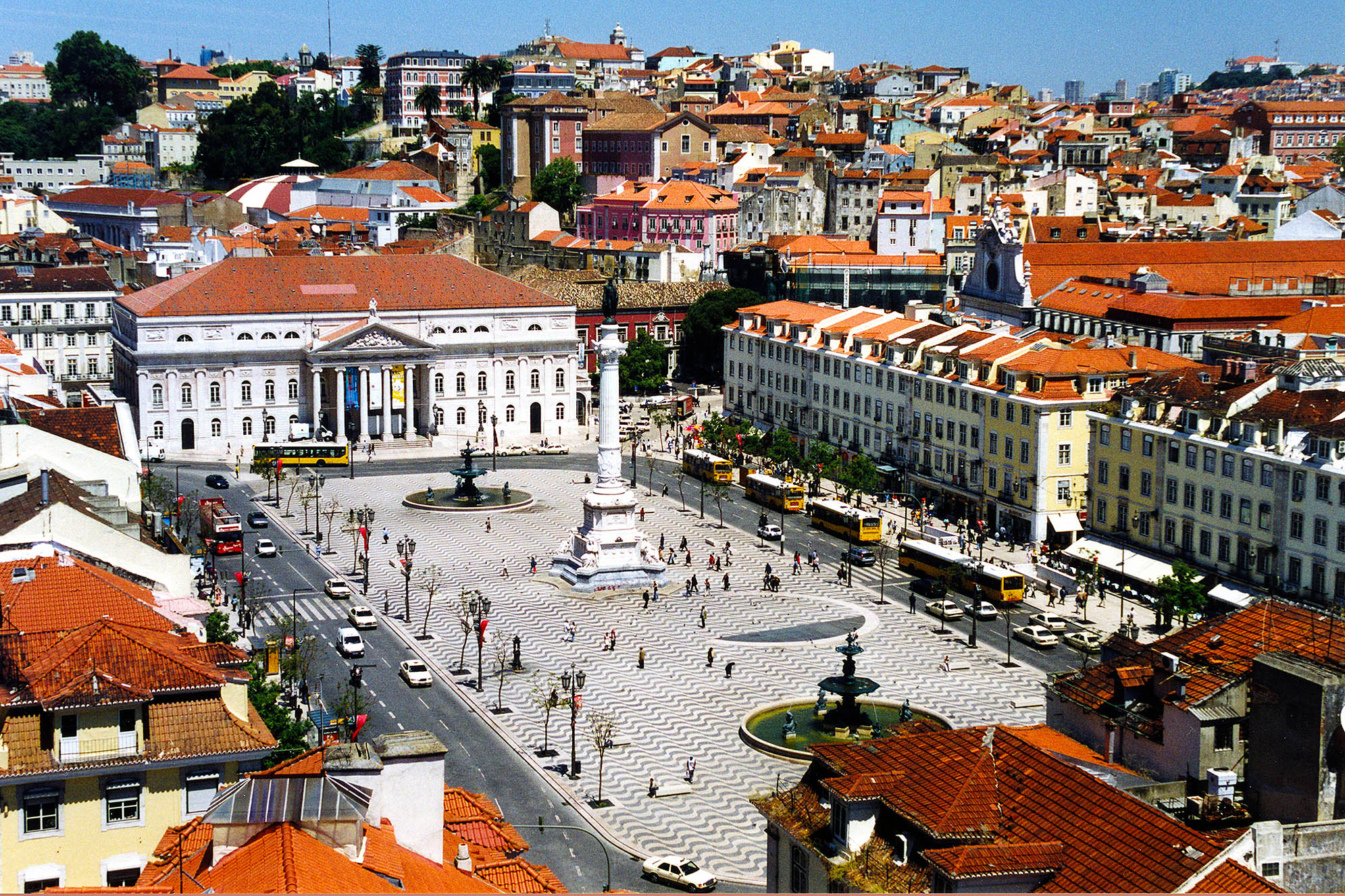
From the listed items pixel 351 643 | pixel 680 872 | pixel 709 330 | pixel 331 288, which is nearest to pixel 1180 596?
pixel 680 872

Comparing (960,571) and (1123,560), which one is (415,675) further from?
(1123,560)

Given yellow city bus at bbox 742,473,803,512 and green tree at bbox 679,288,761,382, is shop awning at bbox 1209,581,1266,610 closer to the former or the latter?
yellow city bus at bbox 742,473,803,512

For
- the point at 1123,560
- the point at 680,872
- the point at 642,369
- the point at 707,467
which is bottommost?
the point at 680,872

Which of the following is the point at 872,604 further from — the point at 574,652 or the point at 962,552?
the point at 574,652

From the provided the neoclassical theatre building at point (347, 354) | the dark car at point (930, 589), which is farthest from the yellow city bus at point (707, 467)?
the dark car at point (930, 589)

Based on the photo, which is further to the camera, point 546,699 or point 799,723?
point 546,699

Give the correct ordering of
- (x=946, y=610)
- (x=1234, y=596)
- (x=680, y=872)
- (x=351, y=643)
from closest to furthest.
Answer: (x=680, y=872) → (x=351, y=643) → (x=1234, y=596) → (x=946, y=610)

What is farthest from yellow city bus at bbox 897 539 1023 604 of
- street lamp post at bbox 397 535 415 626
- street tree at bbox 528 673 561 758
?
street lamp post at bbox 397 535 415 626
